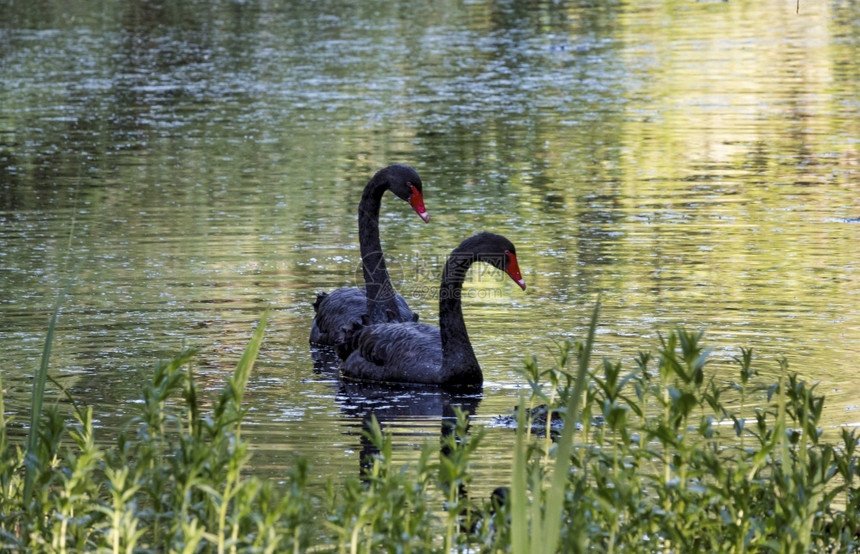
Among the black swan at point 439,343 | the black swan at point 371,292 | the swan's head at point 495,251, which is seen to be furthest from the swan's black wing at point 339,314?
the swan's head at point 495,251

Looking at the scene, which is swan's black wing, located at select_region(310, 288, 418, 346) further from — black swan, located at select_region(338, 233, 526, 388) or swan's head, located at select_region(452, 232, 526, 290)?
swan's head, located at select_region(452, 232, 526, 290)

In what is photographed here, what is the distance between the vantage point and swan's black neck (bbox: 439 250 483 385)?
347 inches

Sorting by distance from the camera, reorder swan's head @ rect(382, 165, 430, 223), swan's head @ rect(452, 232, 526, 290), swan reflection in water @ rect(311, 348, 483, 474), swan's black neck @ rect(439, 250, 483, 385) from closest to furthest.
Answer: swan reflection in water @ rect(311, 348, 483, 474), swan's black neck @ rect(439, 250, 483, 385), swan's head @ rect(452, 232, 526, 290), swan's head @ rect(382, 165, 430, 223)

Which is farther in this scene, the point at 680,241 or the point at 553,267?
the point at 680,241

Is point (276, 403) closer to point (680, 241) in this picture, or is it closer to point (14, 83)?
point (680, 241)

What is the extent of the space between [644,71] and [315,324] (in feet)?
52.3

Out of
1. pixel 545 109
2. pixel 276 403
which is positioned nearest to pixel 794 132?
pixel 545 109

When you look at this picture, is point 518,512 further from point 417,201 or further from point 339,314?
point 417,201

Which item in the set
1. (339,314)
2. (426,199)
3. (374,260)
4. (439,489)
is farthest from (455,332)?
(426,199)

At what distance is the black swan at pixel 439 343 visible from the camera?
8867 mm

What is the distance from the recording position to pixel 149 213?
47.4 feet

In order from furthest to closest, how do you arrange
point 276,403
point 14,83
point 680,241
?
1. point 14,83
2. point 680,241
3. point 276,403

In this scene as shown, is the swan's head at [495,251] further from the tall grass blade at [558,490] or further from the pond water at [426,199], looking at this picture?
the tall grass blade at [558,490]

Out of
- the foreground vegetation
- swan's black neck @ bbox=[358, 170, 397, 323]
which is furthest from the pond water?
the foreground vegetation
